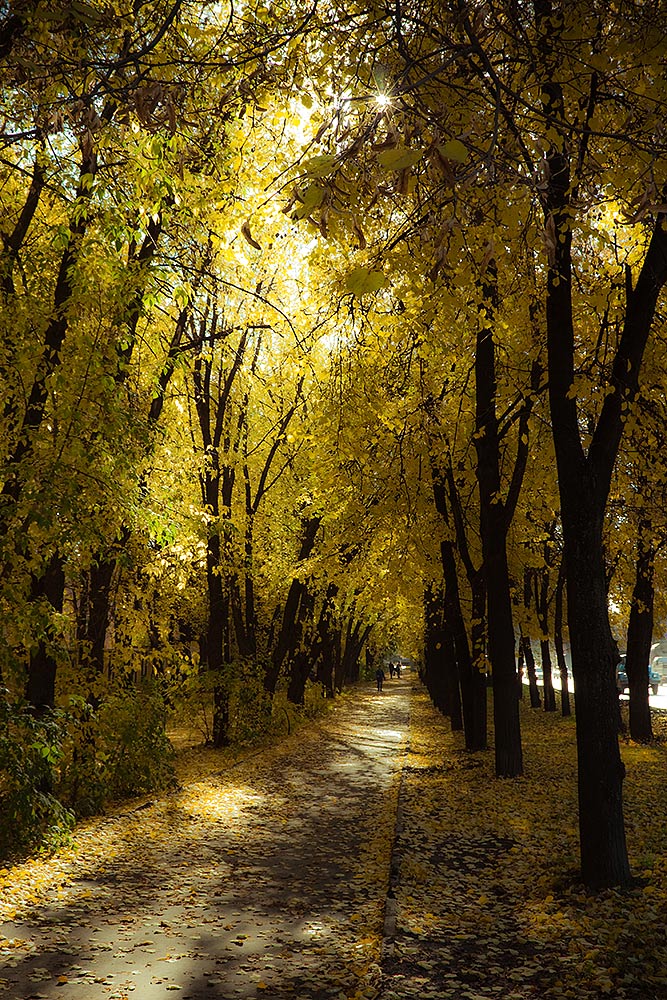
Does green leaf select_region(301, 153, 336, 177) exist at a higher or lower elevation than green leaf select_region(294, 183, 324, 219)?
higher

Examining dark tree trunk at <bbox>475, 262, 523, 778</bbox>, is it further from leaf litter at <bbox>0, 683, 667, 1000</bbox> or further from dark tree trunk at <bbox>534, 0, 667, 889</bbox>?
dark tree trunk at <bbox>534, 0, 667, 889</bbox>

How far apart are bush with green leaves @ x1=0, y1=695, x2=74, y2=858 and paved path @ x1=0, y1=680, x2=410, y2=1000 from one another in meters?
0.52

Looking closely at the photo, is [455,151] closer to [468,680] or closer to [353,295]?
[353,295]

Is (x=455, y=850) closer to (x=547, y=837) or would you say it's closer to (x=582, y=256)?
(x=547, y=837)

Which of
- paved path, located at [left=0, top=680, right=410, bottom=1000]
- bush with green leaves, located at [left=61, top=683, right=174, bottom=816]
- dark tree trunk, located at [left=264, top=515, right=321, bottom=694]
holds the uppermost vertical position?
dark tree trunk, located at [left=264, top=515, right=321, bottom=694]

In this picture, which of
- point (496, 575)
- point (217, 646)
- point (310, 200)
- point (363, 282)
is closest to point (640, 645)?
point (496, 575)

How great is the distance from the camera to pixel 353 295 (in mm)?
5648

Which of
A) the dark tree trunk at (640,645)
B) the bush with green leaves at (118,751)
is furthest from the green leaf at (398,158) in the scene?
the dark tree trunk at (640,645)

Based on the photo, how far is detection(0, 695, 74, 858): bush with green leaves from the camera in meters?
Answer: 7.55

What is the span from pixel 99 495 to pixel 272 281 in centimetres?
596

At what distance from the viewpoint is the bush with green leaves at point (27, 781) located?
24.8 ft

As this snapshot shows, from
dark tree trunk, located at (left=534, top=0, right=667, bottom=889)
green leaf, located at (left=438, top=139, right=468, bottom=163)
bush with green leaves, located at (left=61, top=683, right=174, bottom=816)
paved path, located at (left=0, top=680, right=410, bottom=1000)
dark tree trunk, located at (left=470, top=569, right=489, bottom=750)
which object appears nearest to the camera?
green leaf, located at (left=438, top=139, right=468, bottom=163)

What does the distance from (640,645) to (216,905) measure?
1455 centimetres

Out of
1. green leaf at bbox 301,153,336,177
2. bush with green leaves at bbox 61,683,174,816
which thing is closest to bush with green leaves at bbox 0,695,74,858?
bush with green leaves at bbox 61,683,174,816
